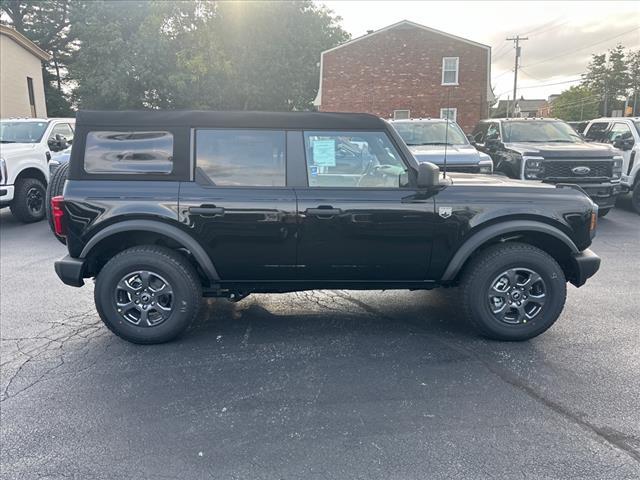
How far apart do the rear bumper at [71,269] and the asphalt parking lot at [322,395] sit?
1.90ft

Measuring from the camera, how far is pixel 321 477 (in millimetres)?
2469

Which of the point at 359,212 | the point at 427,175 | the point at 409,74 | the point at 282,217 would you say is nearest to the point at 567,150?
the point at 427,175

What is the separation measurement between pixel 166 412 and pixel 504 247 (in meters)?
2.76

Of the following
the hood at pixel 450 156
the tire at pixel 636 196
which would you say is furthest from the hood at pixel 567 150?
the tire at pixel 636 196

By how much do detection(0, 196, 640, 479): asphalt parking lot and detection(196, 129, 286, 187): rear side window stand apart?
1.35 meters

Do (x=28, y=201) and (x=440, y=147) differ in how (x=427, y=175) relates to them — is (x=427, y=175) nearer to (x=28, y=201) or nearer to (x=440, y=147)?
(x=440, y=147)

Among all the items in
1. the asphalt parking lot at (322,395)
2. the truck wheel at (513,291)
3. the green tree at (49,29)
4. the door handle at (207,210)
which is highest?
the green tree at (49,29)

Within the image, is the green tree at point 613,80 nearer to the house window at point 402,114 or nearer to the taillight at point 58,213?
the house window at point 402,114

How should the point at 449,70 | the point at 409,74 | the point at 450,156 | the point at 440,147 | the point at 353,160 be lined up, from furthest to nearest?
the point at 409,74 → the point at 449,70 → the point at 440,147 → the point at 450,156 → the point at 353,160

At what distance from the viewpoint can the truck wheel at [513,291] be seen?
385 cm

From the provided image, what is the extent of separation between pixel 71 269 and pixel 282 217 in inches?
66.5

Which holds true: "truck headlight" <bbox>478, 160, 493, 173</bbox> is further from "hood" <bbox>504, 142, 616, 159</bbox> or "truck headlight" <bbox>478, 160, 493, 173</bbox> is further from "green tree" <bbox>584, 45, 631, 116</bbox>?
"green tree" <bbox>584, 45, 631, 116</bbox>

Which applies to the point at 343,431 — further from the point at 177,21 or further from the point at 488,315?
the point at 177,21

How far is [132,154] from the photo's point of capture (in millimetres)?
3824
